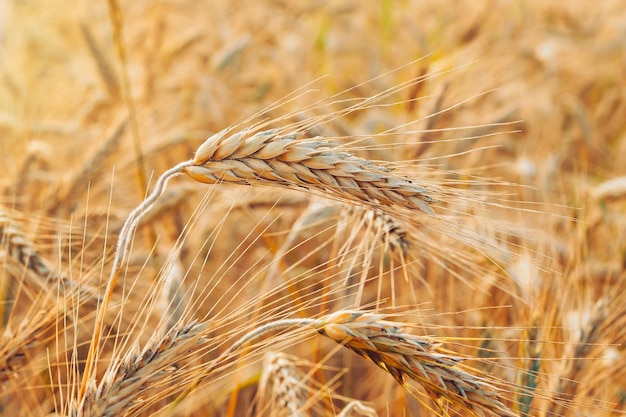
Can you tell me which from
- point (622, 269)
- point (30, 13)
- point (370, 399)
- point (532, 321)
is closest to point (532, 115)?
point (622, 269)

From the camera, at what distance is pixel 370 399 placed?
206cm

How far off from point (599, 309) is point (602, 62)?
3797mm

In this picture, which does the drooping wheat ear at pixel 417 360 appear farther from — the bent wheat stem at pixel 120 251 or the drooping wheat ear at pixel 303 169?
the bent wheat stem at pixel 120 251

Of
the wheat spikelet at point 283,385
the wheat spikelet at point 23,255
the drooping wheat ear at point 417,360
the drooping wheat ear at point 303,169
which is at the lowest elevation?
the wheat spikelet at point 283,385

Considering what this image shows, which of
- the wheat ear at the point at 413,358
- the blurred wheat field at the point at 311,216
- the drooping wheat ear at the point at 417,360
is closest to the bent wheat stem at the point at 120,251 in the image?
the blurred wheat field at the point at 311,216

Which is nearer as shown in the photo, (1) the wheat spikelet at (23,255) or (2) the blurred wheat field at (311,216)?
(2) the blurred wheat field at (311,216)

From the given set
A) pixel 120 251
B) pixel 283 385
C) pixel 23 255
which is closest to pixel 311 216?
pixel 283 385

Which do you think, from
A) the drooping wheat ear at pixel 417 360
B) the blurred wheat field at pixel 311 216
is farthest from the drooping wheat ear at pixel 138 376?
the drooping wheat ear at pixel 417 360

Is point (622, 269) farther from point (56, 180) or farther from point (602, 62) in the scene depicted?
point (602, 62)

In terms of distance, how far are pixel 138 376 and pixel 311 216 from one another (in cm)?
90

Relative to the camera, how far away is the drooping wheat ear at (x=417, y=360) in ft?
3.18

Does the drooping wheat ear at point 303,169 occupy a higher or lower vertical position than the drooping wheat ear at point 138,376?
higher

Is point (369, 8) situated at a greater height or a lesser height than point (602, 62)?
greater

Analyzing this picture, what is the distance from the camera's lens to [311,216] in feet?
5.93
